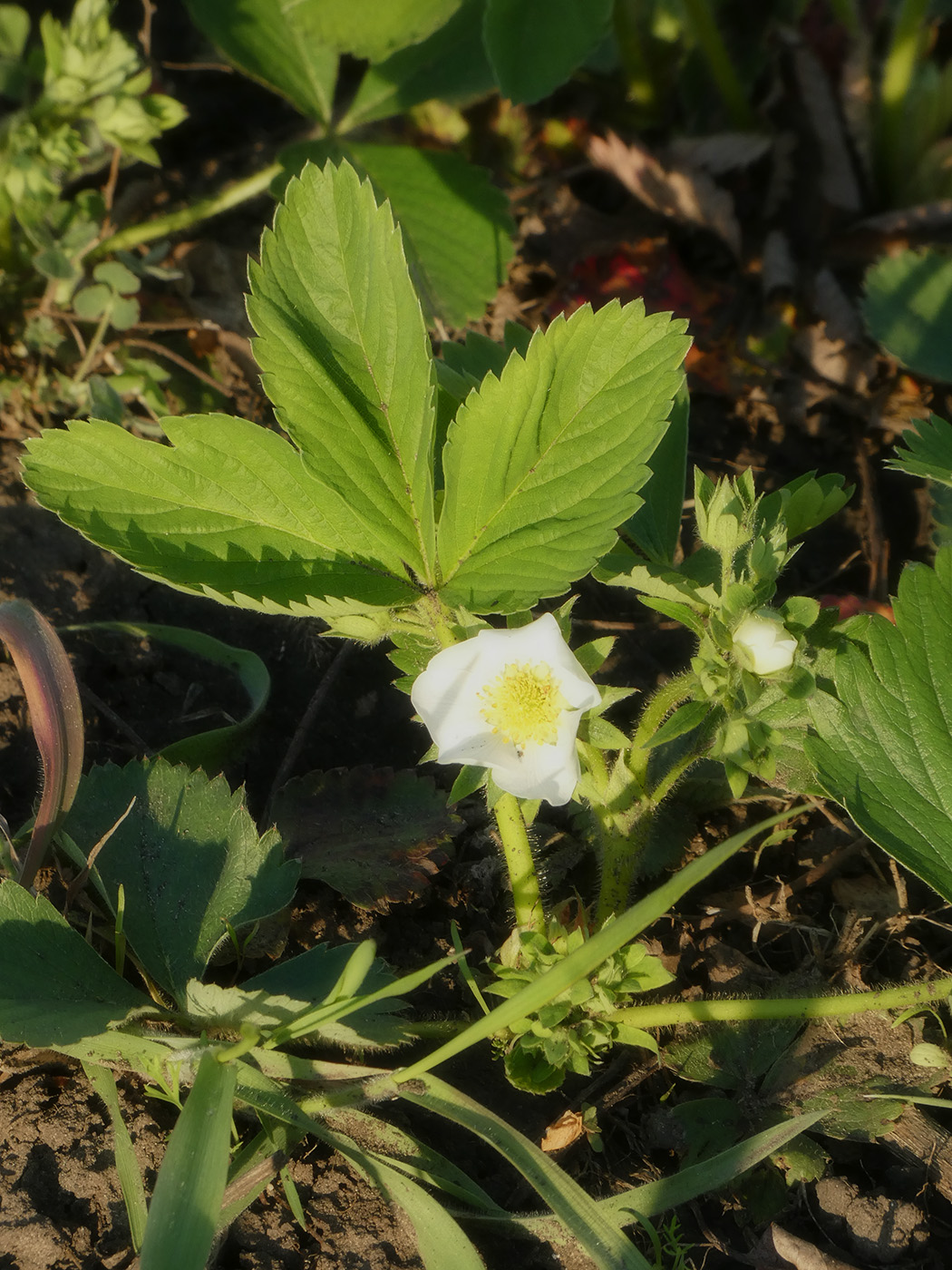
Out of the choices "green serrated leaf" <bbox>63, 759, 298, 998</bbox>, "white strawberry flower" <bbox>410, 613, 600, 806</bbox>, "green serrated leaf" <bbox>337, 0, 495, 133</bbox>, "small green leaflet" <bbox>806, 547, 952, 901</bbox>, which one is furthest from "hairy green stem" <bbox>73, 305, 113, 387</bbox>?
"small green leaflet" <bbox>806, 547, 952, 901</bbox>

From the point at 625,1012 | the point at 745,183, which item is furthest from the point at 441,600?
the point at 745,183

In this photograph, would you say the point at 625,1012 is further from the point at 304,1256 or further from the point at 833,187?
the point at 833,187

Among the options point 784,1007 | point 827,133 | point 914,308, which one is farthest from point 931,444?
point 827,133

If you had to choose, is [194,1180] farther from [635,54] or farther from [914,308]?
[635,54]

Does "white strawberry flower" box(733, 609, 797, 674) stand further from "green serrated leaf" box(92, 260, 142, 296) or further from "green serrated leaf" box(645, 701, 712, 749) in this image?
"green serrated leaf" box(92, 260, 142, 296)

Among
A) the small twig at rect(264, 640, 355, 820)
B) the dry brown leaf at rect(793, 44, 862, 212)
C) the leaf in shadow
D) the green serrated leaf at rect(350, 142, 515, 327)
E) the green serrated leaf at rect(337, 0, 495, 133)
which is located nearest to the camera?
the leaf in shadow

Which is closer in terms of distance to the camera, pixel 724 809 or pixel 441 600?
pixel 441 600

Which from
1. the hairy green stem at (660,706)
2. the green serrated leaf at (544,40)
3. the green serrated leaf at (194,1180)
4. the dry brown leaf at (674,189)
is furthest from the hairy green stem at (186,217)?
the green serrated leaf at (194,1180)
